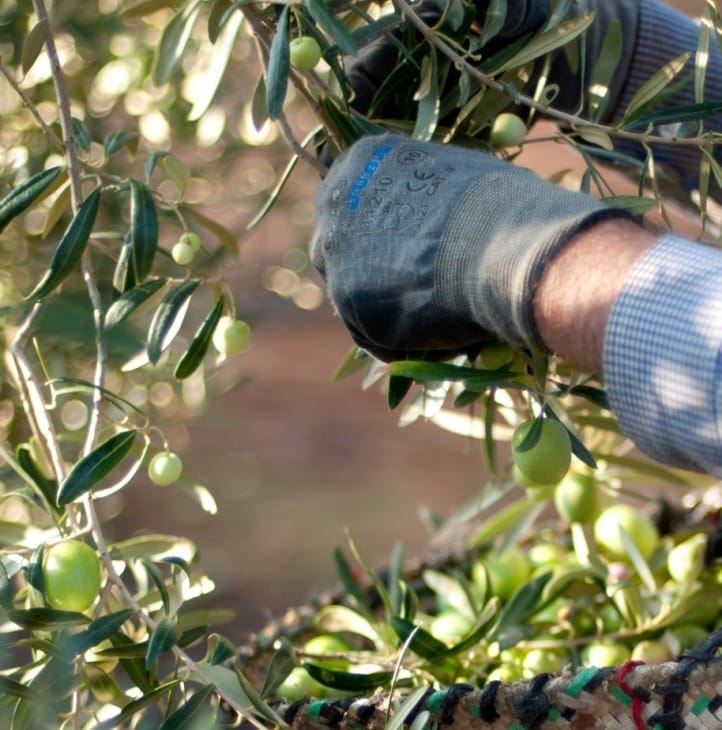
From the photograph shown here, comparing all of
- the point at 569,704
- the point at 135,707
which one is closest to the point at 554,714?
the point at 569,704

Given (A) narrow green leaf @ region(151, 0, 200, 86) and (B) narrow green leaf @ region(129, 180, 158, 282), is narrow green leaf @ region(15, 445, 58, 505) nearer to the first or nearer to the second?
(B) narrow green leaf @ region(129, 180, 158, 282)

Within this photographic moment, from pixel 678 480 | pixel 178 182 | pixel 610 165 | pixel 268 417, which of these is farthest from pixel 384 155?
pixel 268 417

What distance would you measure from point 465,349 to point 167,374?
0.66 m

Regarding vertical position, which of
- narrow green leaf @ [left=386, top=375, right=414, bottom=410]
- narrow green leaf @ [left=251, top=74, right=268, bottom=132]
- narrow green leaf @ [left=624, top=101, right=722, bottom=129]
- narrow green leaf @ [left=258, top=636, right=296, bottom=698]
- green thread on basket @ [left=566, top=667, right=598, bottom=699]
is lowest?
green thread on basket @ [left=566, top=667, right=598, bottom=699]

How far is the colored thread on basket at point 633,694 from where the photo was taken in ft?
2.11

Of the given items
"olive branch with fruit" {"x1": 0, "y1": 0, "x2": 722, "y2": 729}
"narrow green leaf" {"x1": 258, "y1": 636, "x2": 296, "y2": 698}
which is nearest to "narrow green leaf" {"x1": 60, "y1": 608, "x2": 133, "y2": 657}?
"olive branch with fruit" {"x1": 0, "y1": 0, "x2": 722, "y2": 729}

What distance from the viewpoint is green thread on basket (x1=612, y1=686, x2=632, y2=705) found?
2.13 ft

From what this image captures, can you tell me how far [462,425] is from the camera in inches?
45.9

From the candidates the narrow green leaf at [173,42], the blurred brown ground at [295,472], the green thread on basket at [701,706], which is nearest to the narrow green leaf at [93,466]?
the narrow green leaf at [173,42]

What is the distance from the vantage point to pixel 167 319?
2.73ft

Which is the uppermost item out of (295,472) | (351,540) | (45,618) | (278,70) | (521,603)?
(278,70)

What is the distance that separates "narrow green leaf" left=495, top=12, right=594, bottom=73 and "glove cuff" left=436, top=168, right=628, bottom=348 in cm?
13

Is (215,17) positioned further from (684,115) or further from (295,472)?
(295,472)

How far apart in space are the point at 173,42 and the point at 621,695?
25.1 inches
